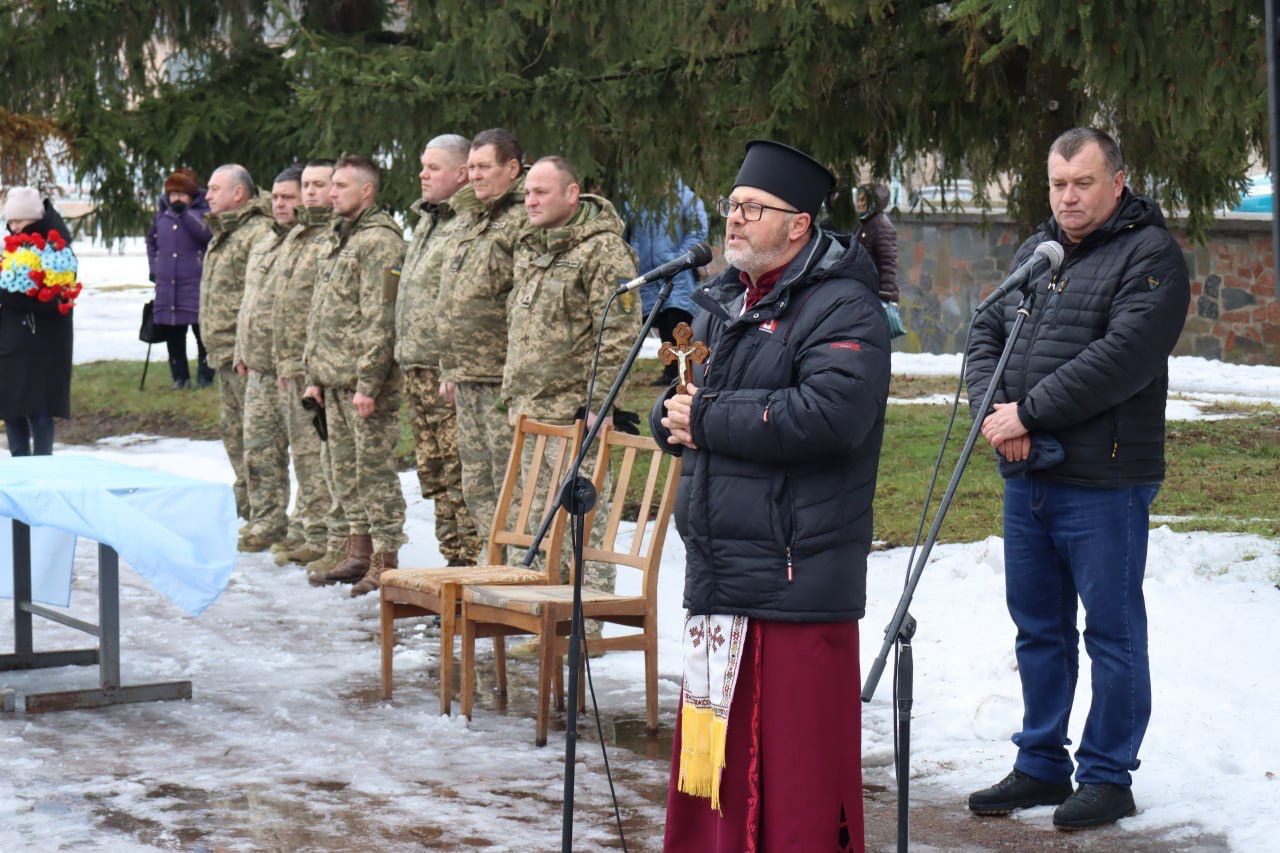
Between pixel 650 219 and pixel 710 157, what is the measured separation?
1551 mm

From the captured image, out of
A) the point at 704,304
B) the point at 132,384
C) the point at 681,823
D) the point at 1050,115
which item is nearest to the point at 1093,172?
the point at 704,304

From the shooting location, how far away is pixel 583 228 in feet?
24.1

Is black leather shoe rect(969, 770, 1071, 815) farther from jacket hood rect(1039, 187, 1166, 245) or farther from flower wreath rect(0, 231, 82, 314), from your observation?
flower wreath rect(0, 231, 82, 314)

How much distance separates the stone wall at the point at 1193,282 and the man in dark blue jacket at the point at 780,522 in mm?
9991

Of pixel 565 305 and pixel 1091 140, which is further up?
pixel 1091 140

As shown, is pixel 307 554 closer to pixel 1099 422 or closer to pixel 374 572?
pixel 374 572

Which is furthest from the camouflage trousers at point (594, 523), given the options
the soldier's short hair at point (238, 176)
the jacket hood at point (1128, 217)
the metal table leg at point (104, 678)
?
the soldier's short hair at point (238, 176)

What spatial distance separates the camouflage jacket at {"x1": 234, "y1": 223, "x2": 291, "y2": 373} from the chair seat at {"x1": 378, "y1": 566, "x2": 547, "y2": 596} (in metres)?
3.23

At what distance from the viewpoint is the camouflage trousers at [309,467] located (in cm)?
955

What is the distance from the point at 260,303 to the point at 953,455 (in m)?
4.24

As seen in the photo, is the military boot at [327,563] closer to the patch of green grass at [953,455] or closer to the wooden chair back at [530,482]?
the patch of green grass at [953,455]

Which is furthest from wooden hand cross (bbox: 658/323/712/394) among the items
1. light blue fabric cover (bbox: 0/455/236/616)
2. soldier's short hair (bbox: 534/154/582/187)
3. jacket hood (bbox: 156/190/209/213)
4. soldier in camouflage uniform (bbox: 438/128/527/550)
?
jacket hood (bbox: 156/190/209/213)

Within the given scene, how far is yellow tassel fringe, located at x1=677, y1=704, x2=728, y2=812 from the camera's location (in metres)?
4.21

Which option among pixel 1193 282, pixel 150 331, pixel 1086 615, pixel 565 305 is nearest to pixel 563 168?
pixel 565 305
